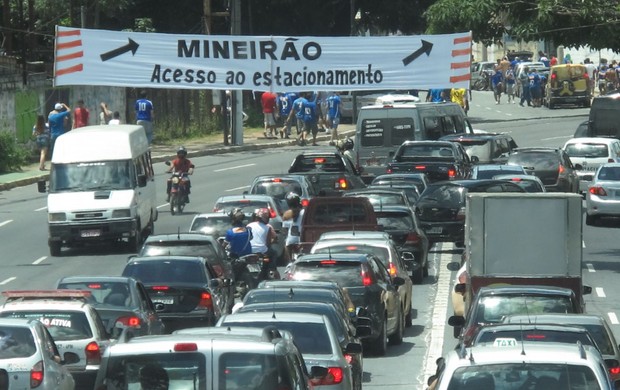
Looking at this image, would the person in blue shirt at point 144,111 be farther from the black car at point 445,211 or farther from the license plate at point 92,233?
the black car at point 445,211

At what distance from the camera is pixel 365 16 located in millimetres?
69188

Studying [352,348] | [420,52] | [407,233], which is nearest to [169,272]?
[352,348]

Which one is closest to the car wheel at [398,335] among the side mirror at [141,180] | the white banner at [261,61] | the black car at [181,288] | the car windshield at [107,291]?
the black car at [181,288]

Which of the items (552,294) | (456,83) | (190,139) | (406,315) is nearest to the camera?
(552,294)

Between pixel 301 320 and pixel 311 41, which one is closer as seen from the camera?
pixel 301 320

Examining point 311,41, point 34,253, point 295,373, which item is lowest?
point 34,253

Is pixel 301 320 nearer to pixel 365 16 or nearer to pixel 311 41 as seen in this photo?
pixel 311 41

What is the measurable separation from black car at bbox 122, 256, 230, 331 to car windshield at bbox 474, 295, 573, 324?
181 inches

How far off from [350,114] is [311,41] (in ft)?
122

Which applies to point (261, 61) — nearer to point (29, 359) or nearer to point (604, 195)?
point (604, 195)

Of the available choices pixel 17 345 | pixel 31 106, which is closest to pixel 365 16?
pixel 31 106

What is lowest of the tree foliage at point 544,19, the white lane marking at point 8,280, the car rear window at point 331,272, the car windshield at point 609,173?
the white lane marking at point 8,280

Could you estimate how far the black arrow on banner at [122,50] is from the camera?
97.0 ft

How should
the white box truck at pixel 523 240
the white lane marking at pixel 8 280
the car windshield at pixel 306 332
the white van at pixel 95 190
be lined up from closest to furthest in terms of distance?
the car windshield at pixel 306 332
the white box truck at pixel 523 240
the white lane marking at pixel 8 280
the white van at pixel 95 190
